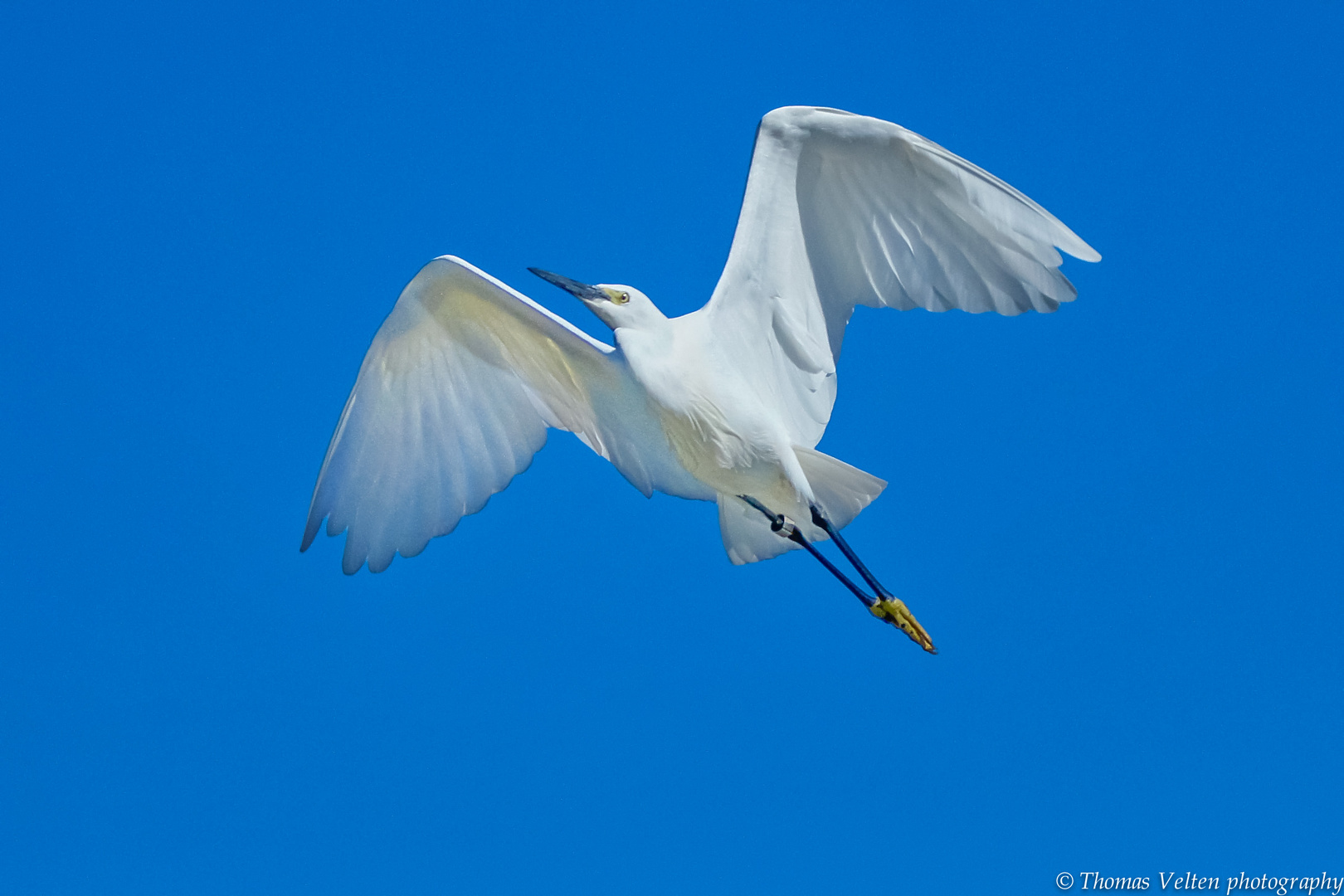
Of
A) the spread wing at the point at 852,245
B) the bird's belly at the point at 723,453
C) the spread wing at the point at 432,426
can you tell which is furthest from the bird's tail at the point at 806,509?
the spread wing at the point at 432,426

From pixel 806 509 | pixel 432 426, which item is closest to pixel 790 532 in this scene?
pixel 806 509

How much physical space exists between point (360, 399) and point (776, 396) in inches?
115

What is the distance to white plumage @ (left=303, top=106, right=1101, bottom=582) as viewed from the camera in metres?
9.55

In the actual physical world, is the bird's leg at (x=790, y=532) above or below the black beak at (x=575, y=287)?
below

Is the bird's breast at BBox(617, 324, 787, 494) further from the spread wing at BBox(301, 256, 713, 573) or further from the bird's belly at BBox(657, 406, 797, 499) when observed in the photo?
the spread wing at BBox(301, 256, 713, 573)

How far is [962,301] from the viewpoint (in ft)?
32.9

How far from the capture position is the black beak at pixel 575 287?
9.73 m

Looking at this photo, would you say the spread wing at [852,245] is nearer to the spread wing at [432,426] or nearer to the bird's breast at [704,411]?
the bird's breast at [704,411]

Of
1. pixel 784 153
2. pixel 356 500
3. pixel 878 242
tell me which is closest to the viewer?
pixel 784 153

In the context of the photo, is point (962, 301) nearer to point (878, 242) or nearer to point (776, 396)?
point (878, 242)

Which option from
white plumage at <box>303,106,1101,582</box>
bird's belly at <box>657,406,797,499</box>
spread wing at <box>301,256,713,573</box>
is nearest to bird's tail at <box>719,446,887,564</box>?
white plumage at <box>303,106,1101,582</box>

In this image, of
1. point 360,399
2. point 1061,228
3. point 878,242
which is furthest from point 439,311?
point 1061,228

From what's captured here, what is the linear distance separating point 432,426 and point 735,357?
2.28m

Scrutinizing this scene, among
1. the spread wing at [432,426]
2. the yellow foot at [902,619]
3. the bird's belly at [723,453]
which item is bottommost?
the yellow foot at [902,619]
